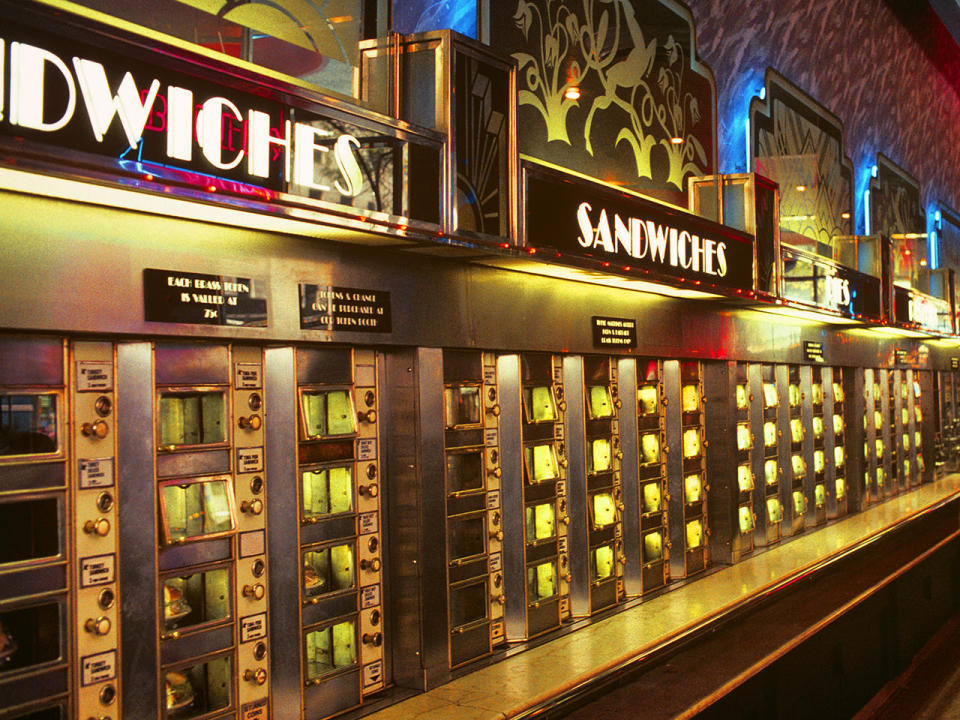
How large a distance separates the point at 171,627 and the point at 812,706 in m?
4.07

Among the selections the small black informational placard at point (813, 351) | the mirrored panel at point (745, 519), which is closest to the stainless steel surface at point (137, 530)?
the mirrored panel at point (745, 519)

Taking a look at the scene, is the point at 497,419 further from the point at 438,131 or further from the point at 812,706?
the point at 812,706

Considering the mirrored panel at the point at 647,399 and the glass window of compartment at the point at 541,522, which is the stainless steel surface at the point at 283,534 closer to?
the glass window of compartment at the point at 541,522

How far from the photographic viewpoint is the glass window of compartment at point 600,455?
691cm

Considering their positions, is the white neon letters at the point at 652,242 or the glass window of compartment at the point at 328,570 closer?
the glass window of compartment at the point at 328,570

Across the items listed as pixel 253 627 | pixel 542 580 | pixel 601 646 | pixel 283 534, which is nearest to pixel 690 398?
pixel 542 580

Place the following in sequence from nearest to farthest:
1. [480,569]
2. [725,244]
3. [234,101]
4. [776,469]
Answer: [234,101] → [480,569] → [725,244] → [776,469]

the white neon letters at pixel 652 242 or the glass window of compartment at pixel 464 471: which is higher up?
the white neon letters at pixel 652 242

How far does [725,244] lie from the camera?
743 centimetres

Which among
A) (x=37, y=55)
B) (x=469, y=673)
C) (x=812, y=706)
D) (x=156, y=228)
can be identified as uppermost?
(x=37, y=55)

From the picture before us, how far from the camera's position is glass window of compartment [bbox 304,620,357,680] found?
4703 mm

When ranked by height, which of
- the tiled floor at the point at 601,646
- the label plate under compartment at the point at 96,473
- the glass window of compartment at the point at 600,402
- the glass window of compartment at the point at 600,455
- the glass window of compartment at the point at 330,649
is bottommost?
the tiled floor at the point at 601,646

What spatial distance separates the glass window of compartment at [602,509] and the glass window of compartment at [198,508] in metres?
3.33

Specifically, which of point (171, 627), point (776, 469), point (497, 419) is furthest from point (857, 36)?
point (171, 627)
